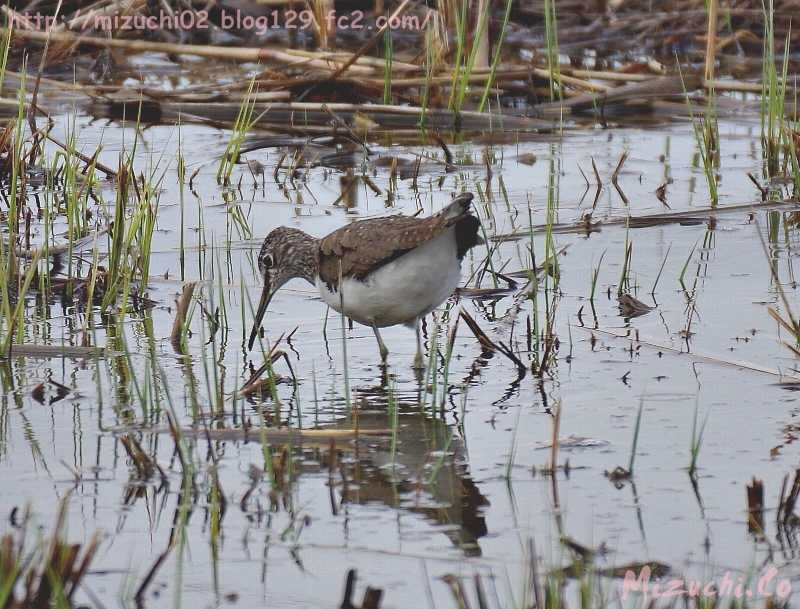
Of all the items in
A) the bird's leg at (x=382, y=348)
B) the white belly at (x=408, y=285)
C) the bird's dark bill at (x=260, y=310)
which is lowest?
the bird's leg at (x=382, y=348)

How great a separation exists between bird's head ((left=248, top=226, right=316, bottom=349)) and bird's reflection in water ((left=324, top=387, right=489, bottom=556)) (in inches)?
53.8

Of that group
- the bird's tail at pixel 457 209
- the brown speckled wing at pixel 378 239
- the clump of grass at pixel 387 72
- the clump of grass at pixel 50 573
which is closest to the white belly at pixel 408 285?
the brown speckled wing at pixel 378 239

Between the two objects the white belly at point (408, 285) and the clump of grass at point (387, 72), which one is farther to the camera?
the clump of grass at point (387, 72)

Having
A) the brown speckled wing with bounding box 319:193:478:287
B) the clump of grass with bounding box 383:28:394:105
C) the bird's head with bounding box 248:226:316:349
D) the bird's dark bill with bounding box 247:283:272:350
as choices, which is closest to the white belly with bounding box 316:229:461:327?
the brown speckled wing with bounding box 319:193:478:287

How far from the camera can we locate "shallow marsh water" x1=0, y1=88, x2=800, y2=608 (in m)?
3.55

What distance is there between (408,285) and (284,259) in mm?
871

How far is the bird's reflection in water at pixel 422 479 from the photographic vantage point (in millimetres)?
3829

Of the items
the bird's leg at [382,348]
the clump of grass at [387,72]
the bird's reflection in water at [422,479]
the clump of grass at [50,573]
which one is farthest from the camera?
the clump of grass at [387,72]

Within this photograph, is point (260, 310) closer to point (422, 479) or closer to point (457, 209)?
point (457, 209)

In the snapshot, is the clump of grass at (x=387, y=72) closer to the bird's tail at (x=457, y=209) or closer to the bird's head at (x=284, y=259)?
the bird's head at (x=284, y=259)

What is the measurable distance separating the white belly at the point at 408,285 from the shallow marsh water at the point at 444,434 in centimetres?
24

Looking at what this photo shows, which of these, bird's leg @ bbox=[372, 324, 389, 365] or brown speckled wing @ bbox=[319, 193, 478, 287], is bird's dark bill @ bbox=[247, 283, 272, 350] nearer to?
brown speckled wing @ bbox=[319, 193, 478, 287]

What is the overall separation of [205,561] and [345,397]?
5.15 ft

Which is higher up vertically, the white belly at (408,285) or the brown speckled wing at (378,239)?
the brown speckled wing at (378,239)
